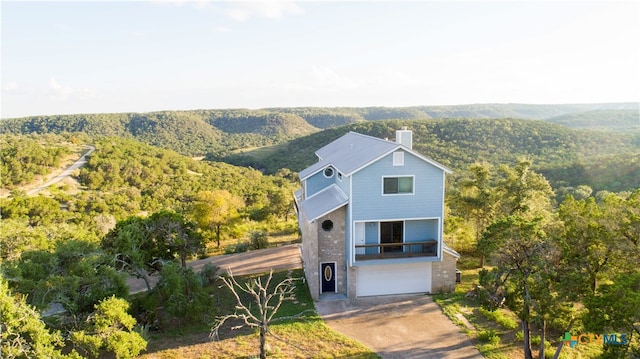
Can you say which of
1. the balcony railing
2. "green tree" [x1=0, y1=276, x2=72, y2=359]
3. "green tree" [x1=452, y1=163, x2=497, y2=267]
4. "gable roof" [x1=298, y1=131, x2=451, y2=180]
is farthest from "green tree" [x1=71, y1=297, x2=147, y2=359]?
"green tree" [x1=452, y1=163, x2=497, y2=267]

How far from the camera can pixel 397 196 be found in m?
17.3

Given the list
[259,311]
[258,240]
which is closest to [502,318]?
[259,311]

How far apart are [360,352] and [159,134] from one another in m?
102

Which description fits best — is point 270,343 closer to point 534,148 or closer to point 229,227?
point 229,227

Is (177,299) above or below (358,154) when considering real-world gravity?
below

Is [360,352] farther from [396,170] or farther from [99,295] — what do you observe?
[99,295]

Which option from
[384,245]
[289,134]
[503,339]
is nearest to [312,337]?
[384,245]

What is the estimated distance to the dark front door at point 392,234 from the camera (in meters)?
18.2

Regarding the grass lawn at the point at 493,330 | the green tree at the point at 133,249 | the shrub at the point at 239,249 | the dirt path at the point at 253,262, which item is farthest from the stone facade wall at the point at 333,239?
the shrub at the point at 239,249

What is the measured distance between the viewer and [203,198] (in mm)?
29016

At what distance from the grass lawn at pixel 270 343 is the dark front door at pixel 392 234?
4774 millimetres

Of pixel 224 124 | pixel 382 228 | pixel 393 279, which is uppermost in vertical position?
pixel 224 124

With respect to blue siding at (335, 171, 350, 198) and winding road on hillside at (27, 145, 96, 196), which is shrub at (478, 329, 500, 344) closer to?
blue siding at (335, 171, 350, 198)

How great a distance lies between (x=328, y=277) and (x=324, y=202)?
11.8 feet
